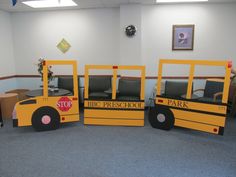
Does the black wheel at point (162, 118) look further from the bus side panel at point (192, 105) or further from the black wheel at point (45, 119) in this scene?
the black wheel at point (45, 119)

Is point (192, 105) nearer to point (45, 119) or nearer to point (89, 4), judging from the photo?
point (45, 119)

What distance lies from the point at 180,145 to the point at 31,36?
4.82m

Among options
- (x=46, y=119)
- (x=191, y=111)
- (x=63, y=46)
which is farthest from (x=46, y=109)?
(x=191, y=111)

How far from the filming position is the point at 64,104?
377cm

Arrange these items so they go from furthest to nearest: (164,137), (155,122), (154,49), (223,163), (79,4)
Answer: (154,49) → (79,4) → (155,122) → (164,137) → (223,163)

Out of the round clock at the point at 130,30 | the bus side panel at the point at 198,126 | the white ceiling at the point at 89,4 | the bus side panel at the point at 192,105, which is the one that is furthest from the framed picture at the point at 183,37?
the bus side panel at the point at 198,126

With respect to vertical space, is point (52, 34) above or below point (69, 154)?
above

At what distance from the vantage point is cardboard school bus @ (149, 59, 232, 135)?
10.7 ft

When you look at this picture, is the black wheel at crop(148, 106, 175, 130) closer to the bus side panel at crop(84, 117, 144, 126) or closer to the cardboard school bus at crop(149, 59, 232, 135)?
the cardboard school bus at crop(149, 59, 232, 135)

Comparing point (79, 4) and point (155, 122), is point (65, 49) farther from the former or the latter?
point (155, 122)

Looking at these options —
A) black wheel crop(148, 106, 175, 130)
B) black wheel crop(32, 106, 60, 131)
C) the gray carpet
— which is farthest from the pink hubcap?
black wheel crop(148, 106, 175, 130)

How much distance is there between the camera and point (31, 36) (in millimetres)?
5547

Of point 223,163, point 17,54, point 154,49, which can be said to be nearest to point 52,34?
point 17,54

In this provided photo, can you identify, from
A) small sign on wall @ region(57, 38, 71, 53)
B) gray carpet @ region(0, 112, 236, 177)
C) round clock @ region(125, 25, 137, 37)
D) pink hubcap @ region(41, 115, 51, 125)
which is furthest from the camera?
small sign on wall @ region(57, 38, 71, 53)
